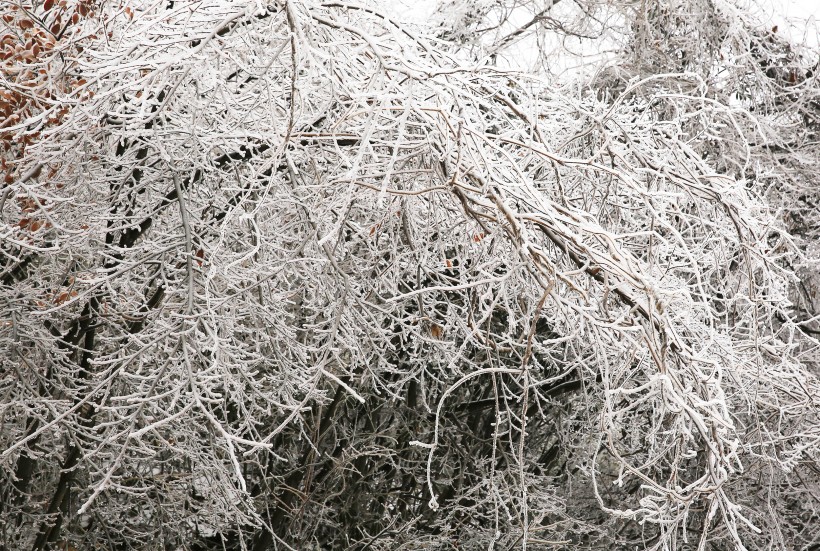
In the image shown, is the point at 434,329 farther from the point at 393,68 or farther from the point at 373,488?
the point at 393,68

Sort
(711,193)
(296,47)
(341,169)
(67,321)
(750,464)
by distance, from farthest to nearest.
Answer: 1. (750,464)
2. (67,321)
3. (341,169)
4. (711,193)
5. (296,47)

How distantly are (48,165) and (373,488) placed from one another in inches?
113

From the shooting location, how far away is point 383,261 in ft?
13.1

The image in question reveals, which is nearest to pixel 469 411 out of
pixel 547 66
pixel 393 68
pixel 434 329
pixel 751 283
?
pixel 434 329

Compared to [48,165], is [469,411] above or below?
below

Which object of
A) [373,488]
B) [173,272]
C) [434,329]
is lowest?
[373,488]

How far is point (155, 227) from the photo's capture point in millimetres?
3906

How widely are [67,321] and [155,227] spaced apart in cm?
70

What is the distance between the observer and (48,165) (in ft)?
11.6

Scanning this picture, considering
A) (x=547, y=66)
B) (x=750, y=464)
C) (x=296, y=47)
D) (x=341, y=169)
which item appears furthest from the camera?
(x=547, y=66)

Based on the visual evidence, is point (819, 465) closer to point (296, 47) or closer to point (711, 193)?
point (711, 193)

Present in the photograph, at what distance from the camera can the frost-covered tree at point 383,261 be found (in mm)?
2572

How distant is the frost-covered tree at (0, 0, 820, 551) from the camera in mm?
2572

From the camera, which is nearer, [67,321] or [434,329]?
[67,321]
